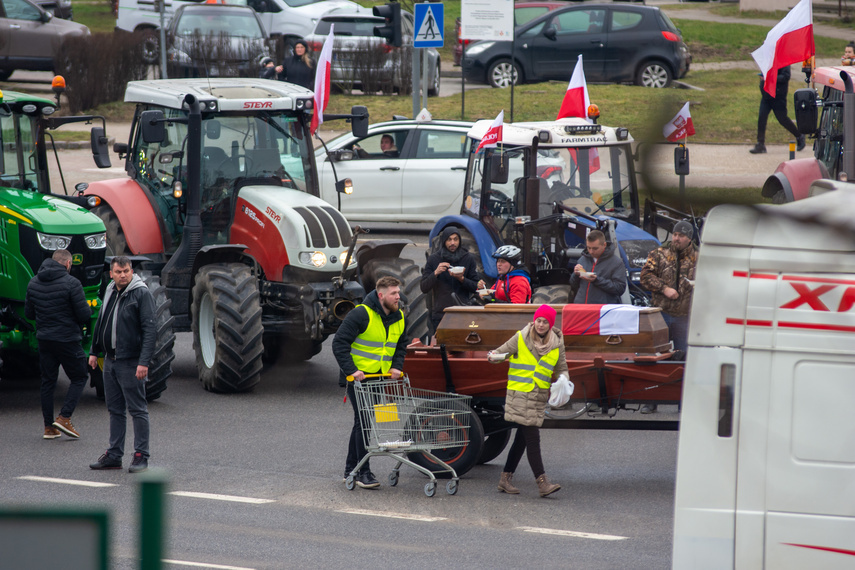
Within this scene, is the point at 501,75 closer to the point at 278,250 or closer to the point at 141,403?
the point at 141,403

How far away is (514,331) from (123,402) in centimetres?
311

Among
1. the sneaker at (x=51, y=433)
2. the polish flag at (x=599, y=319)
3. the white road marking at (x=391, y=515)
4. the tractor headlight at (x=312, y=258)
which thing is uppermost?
the tractor headlight at (x=312, y=258)

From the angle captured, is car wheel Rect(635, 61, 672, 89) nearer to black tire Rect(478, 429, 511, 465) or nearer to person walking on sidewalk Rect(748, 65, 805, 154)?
person walking on sidewalk Rect(748, 65, 805, 154)

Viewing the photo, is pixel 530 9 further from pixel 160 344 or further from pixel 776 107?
pixel 160 344

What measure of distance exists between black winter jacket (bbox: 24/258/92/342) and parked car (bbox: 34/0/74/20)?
305 cm

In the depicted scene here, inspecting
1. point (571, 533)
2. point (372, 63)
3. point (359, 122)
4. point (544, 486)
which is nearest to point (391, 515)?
point (544, 486)

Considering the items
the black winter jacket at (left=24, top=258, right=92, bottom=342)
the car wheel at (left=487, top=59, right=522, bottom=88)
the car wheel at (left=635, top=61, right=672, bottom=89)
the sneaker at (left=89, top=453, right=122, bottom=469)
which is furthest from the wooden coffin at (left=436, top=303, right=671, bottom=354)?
the car wheel at (left=635, top=61, right=672, bottom=89)

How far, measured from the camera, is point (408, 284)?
10.5 meters

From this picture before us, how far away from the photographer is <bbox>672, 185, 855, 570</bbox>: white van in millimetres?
3408

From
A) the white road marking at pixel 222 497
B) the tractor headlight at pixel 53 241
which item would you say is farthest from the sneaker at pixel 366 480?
the tractor headlight at pixel 53 241

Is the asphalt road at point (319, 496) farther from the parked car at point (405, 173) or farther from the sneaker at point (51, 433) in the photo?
the parked car at point (405, 173)

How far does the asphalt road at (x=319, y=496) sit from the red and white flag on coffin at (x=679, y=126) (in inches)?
200

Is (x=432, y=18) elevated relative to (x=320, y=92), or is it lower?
lower

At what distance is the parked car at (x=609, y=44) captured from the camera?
1104 millimetres
